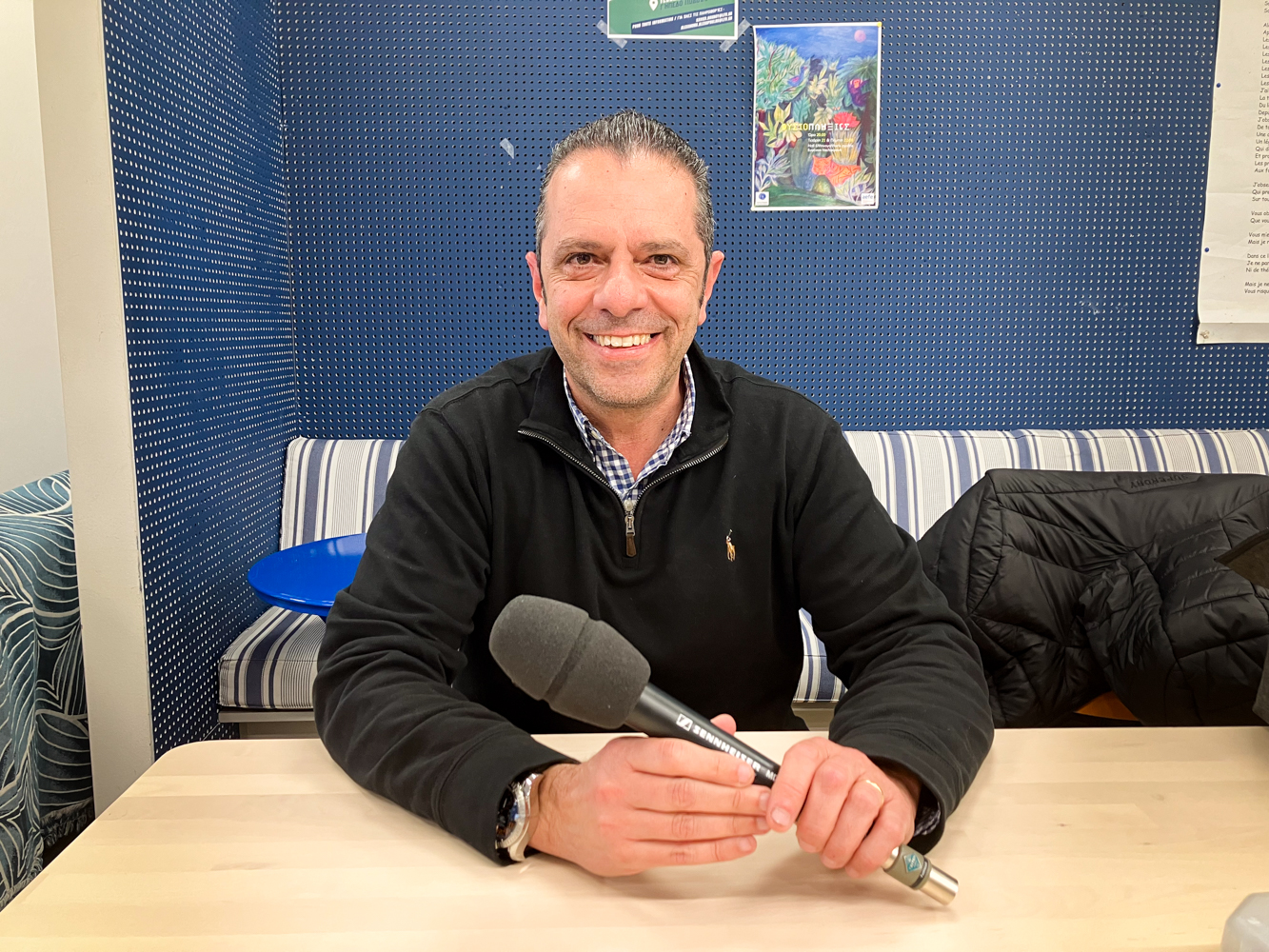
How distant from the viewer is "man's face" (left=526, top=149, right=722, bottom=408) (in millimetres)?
1220

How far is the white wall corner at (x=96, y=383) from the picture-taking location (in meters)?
1.54

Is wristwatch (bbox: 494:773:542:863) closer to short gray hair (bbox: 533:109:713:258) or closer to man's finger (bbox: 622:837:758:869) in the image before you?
man's finger (bbox: 622:837:758:869)

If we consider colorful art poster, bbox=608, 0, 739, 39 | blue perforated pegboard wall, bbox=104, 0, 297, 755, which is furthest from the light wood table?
colorful art poster, bbox=608, 0, 739, 39

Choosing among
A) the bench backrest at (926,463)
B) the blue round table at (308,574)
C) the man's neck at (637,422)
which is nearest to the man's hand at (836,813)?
the man's neck at (637,422)

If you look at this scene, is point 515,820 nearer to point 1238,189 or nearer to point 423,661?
point 423,661

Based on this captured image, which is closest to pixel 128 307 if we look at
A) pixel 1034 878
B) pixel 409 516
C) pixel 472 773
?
pixel 409 516

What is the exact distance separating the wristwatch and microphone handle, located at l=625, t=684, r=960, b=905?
0.15m

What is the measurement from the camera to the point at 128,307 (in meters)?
1.62

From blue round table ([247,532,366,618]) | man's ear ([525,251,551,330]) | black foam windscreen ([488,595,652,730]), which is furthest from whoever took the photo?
blue round table ([247,532,366,618])

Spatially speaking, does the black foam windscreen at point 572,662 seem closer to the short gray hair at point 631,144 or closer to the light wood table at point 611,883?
the light wood table at point 611,883

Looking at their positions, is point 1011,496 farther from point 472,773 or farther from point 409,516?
point 472,773

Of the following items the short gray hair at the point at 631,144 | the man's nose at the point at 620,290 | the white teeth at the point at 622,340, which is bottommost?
the white teeth at the point at 622,340

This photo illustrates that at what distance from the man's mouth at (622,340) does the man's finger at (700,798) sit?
0.73 m

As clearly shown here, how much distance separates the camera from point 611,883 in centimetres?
71
